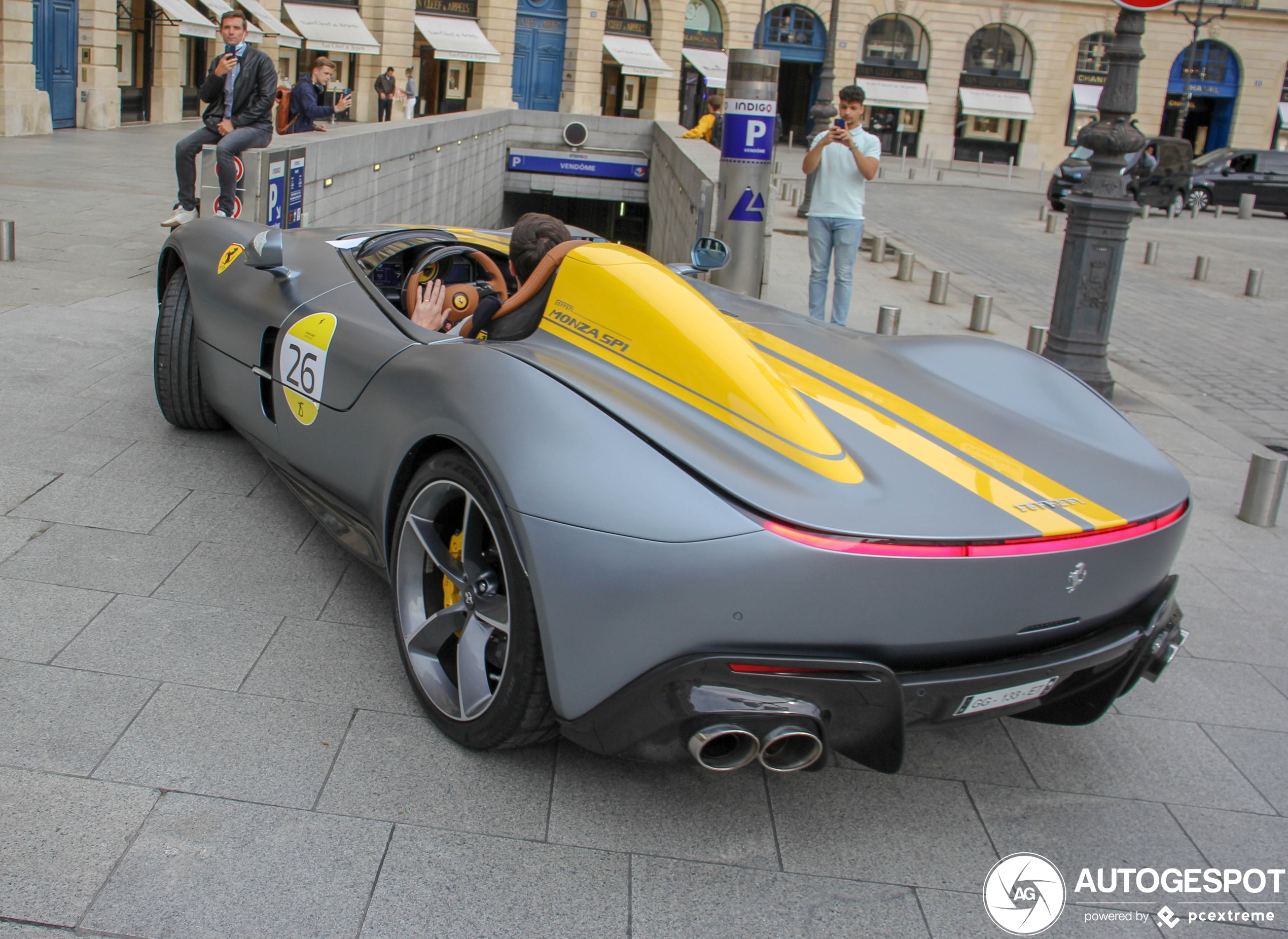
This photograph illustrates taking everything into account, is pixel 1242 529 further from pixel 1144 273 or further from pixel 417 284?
pixel 1144 273

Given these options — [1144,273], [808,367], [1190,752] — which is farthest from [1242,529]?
[1144,273]

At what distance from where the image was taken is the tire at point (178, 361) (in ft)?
15.0

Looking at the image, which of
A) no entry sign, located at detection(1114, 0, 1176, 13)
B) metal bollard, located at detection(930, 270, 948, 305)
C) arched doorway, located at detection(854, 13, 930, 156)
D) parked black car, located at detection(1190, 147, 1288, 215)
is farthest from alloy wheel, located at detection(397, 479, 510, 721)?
arched doorway, located at detection(854, 13, 930, 156)

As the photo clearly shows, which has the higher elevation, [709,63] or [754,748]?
[709,63]

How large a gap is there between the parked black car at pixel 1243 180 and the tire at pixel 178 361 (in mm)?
25673

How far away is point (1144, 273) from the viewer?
1490 centimetres

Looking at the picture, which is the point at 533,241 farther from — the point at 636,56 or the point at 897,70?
the point at 897,70

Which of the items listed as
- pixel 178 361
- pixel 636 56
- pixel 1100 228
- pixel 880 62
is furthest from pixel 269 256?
pixel 880 62

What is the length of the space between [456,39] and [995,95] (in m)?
20.8

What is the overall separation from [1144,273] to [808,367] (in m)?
13.3

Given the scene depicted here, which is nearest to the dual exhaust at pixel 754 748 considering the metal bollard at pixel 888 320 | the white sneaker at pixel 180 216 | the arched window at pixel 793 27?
the metal bollard at pixel 888 320

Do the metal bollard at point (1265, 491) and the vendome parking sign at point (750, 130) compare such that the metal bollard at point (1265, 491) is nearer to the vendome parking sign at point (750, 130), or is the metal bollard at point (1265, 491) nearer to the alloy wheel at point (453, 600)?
the alloy wheel at point (453, 600)

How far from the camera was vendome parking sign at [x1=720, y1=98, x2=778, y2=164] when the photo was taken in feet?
30.0

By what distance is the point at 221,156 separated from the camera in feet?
25.6
